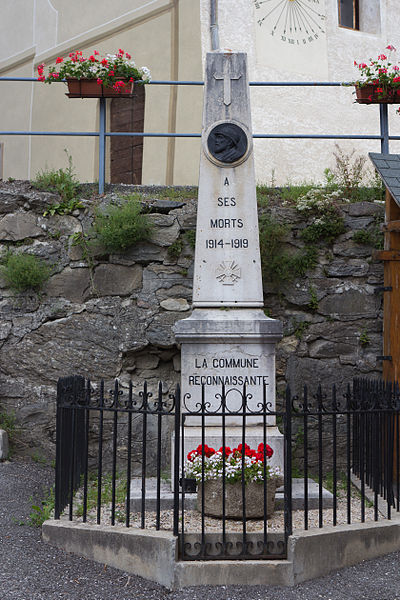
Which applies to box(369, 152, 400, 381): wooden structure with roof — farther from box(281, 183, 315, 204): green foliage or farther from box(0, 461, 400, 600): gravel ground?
box(0, 461, 400, 600): gravel ground

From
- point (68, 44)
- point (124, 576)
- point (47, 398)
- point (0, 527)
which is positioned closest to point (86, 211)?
point (47, 398)

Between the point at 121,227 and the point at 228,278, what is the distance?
179 cm

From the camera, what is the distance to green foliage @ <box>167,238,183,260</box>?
7.37m

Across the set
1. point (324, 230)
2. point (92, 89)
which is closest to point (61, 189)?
point (92, 89)

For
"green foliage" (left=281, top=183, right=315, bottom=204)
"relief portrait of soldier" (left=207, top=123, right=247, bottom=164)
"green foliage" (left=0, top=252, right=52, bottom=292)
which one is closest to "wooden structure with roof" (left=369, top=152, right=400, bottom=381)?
"green foliage" (left=281, top=183, right=315, bottom=204)

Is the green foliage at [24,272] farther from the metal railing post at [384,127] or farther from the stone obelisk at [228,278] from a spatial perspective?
the metal railing post at [384,127]

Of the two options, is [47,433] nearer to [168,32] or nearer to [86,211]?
[86,211]

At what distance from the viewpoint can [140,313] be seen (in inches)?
287

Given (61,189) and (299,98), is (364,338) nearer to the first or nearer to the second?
(61,189)

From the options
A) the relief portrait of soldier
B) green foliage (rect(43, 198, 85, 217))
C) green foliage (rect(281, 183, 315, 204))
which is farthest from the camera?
green foliage (rect(281, 183, 315, 204))

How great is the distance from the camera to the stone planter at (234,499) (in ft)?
14.9

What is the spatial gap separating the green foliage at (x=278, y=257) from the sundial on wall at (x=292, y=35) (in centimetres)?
420

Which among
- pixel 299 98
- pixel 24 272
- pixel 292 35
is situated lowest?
pixel 24 272

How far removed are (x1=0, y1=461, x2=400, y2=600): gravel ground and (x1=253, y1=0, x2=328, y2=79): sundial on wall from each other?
821 cm
